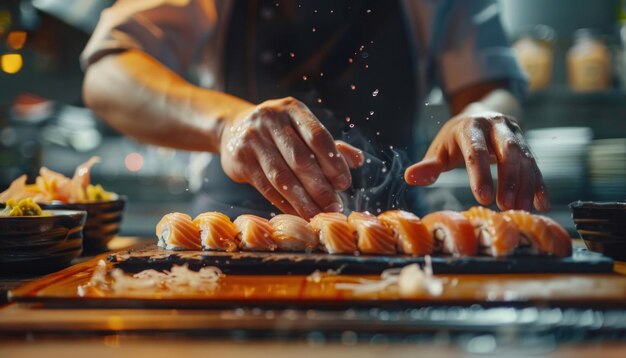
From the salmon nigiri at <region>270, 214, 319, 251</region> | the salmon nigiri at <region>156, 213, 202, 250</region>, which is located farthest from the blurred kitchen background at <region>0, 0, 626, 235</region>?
the salmon nigiri at <region>156, 213, 202, 250</region>

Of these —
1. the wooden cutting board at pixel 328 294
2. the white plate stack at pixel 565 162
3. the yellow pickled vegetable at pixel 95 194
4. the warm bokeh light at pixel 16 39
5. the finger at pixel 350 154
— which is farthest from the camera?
the warm bokeh light at pixel 16 39

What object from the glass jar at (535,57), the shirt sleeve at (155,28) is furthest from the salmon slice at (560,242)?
the glass jar at (535,57)

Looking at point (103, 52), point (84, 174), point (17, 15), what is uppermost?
point (17, 15)

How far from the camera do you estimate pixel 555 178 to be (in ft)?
13.2

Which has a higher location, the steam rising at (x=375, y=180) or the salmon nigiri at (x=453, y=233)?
the steam rising at (x=375, y=180)

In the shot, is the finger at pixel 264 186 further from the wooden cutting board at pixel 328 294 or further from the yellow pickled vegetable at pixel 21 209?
the yellow pickled vegetable at pixel 21 209

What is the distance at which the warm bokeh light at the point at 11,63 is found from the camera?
4891 millimetres

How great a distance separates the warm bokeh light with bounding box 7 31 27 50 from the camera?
4.31m

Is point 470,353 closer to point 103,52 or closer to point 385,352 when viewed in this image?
point 385,352

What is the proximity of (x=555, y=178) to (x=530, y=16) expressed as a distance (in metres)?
1.44

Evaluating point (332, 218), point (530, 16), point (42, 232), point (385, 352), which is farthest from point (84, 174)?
point (530, 16)

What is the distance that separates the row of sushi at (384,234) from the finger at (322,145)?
12 cm

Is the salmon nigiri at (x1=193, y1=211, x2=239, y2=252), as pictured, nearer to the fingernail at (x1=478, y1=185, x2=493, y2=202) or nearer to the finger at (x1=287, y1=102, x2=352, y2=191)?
the finger at (x1=287, y1=102, x2=352, y2=191)

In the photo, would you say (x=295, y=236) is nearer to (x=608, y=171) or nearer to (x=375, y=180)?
(x=375, y=180)
